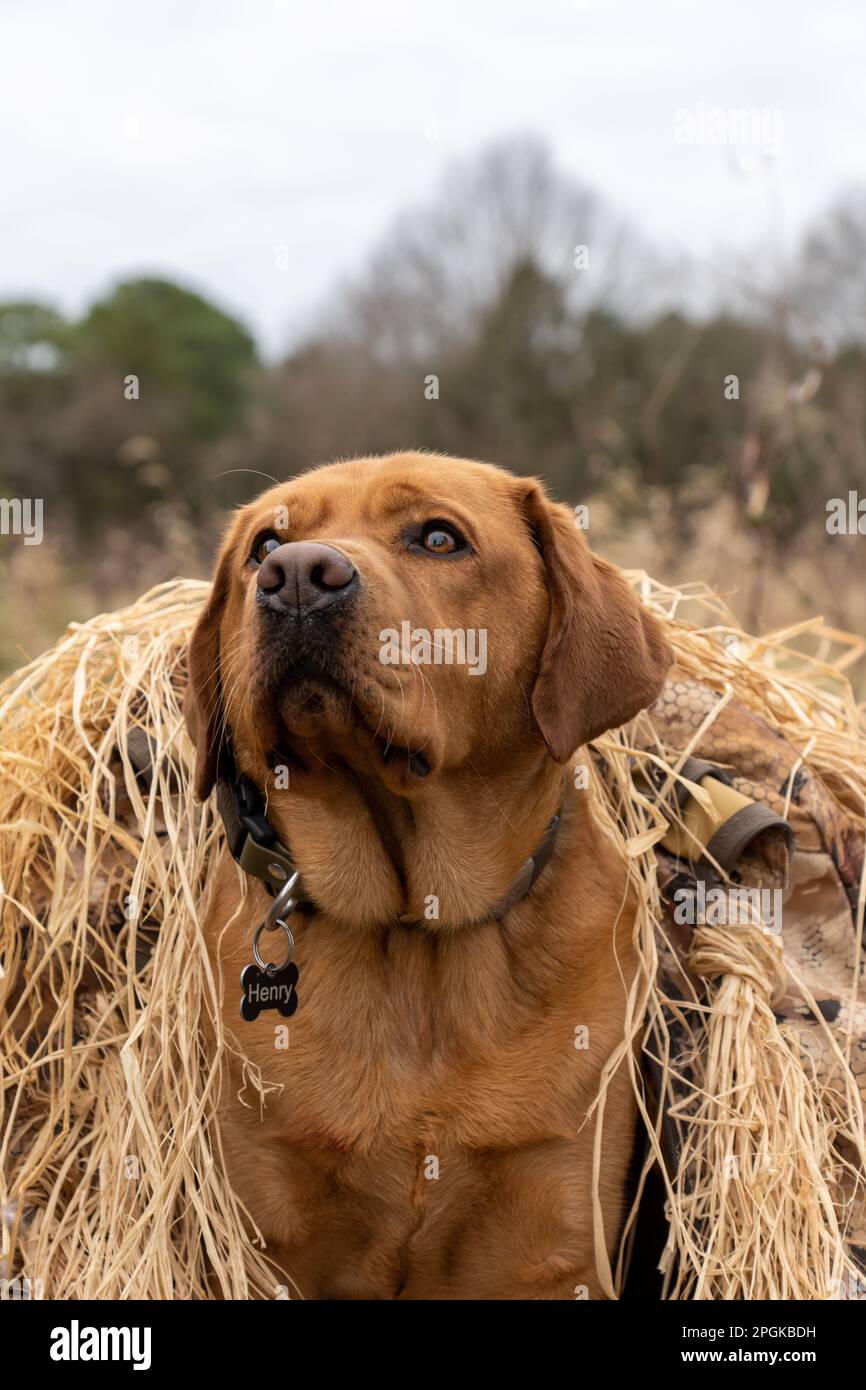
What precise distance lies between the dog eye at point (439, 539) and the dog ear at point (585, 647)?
0.27 metres

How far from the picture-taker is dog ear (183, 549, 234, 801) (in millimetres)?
2990

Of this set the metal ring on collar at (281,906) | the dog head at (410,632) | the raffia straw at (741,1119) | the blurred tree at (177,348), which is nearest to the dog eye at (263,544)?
the dog head at (410,632)

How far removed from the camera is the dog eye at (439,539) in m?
2.89

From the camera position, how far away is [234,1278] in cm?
287

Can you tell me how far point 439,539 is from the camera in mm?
2898

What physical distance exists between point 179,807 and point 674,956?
127 cm

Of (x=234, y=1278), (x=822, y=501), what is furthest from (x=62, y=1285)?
(x=822, y=501)

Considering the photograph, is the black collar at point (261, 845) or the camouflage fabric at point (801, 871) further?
the camouflage fabric at point (801, 871)

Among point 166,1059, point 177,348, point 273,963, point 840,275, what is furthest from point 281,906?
point 177,348

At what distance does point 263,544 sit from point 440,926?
0.93m

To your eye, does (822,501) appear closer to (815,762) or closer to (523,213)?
(815,762)

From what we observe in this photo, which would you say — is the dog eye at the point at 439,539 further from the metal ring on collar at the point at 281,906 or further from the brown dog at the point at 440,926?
the metal ring on collar at the point at 281,906

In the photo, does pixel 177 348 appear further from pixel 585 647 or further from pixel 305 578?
pixel 305 578

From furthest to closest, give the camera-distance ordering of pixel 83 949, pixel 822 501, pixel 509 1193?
pixel 822 501 → pixel 83 949 → pixel 509 1193
